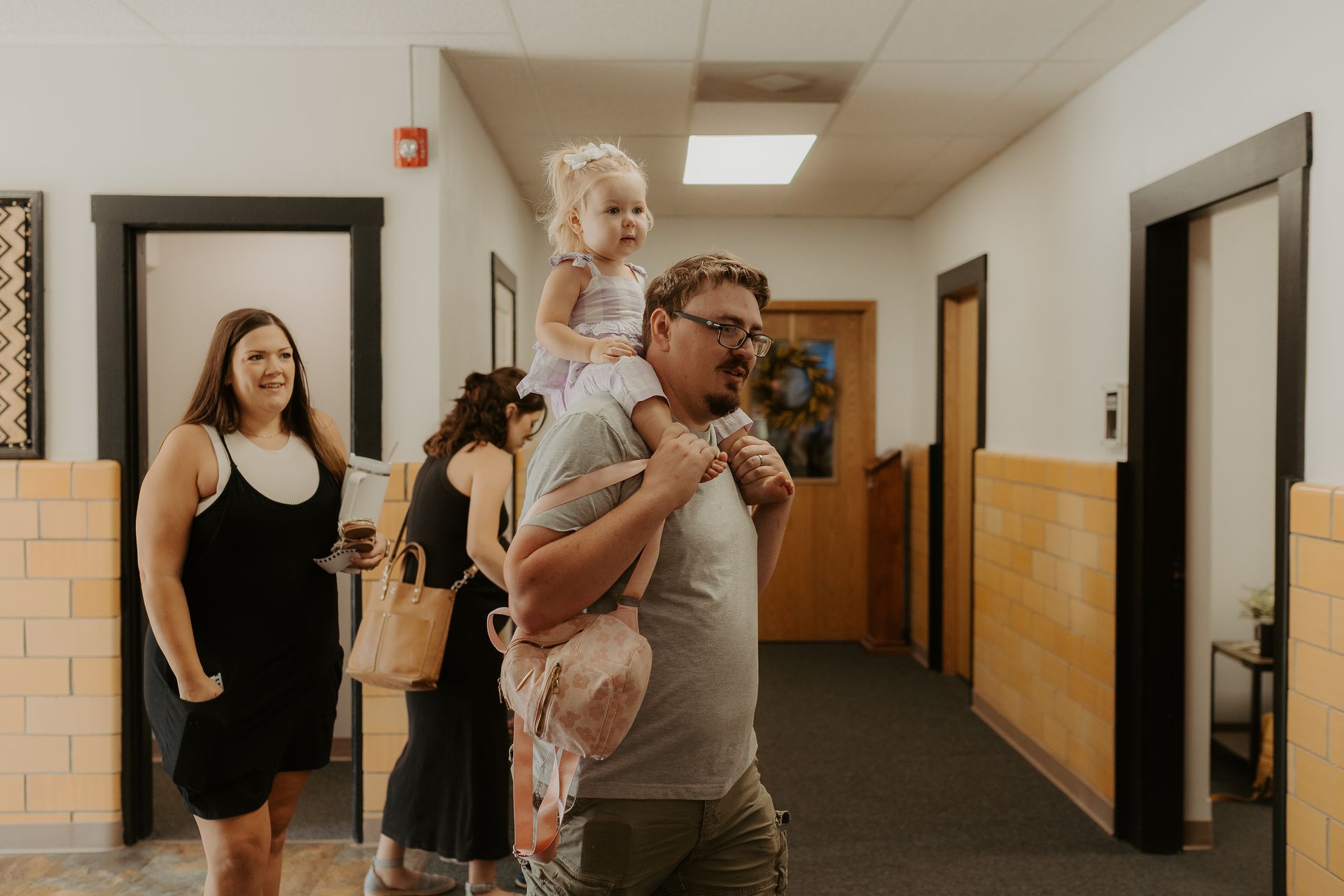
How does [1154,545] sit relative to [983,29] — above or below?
below

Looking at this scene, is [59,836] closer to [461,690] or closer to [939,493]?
[461,690]

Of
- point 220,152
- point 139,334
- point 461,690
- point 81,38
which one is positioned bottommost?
point 461,690

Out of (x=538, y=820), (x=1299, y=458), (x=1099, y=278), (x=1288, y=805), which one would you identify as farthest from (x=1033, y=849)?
(x=538, y=820)

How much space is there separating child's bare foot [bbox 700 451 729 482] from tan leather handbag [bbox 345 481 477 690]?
54.3 inches

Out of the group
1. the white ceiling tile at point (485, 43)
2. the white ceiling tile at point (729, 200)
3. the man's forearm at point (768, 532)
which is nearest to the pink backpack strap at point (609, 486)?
the man's forearm at point (768, 532)

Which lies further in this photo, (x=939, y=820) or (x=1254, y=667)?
(x=1254, y=667)

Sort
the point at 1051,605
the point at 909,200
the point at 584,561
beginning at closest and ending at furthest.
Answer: the point at 584,561 → the point at 1051,605 → the point at 909,200

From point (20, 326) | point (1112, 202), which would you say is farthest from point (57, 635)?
point (1112, 202)

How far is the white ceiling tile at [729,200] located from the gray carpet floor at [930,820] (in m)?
2.79

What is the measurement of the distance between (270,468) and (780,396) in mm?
4558

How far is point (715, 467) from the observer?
4.56 ft

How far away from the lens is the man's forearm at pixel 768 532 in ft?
5.37

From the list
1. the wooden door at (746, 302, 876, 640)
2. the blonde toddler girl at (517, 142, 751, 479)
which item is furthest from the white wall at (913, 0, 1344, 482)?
the blonde toddler girl at (517, 142, 751, 479)

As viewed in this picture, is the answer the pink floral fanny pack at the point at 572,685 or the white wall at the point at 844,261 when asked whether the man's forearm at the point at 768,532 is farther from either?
the white wall at the point at 844,261
